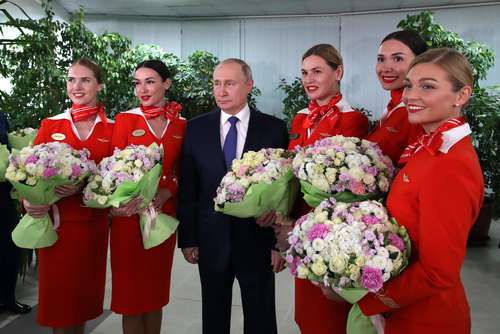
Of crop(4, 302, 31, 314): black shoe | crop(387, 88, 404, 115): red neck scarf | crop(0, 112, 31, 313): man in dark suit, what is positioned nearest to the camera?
crop(387, 88, 404, 115): red neck scarf

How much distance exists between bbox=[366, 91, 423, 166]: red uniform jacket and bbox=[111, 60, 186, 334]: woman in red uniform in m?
1.28

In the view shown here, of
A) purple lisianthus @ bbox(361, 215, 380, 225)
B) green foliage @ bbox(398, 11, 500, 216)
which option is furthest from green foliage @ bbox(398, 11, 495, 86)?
purple lisianthus @ bbox(361, 215, 380, 225)

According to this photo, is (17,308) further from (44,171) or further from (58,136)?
(44,171)

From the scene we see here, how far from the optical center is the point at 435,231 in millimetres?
1470

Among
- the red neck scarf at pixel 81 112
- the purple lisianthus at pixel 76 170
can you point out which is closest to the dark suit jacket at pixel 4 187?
the red neck scarf at pixel 81 112

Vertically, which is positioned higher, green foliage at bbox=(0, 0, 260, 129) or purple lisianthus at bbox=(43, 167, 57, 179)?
green foliage at bbox=(0, 0, 260, 129)

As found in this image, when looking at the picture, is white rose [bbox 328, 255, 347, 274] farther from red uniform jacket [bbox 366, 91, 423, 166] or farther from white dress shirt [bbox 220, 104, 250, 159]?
white dress shirt [bbox 220, 104, 250, 159]

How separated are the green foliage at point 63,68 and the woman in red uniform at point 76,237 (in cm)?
65

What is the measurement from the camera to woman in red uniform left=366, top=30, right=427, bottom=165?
6.89ft

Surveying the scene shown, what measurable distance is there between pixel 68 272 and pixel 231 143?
1.20 m

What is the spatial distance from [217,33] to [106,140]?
7.61 meters

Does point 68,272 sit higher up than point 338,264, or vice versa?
point 338,264

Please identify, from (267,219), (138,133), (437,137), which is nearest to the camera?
(437,137)

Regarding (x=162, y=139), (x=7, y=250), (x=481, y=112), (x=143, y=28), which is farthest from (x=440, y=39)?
(x=143, y=28)
